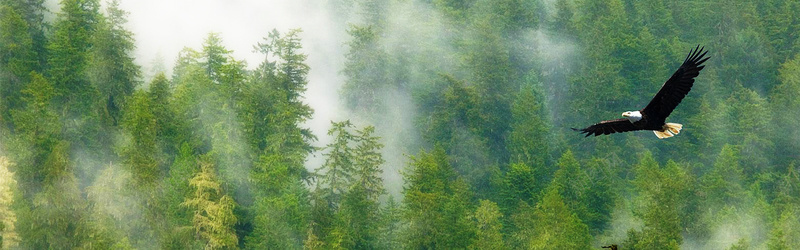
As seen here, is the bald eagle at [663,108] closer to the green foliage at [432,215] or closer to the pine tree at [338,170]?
the green foliage at [432,215]

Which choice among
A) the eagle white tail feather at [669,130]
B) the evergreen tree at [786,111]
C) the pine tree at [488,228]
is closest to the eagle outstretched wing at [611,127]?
the eagle white tail feather at [669,130]

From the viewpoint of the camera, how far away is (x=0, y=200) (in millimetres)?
83000

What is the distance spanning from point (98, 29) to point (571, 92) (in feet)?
117

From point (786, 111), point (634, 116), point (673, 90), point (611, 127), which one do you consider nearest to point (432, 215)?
point (786, 111)

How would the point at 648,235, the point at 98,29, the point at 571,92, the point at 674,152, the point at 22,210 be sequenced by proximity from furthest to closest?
1. the point at 571,92
2. the point at 674,152
3. the point at 98,29
4. the point at 22,210
5. the point at 648,235

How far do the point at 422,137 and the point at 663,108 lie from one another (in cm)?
6988

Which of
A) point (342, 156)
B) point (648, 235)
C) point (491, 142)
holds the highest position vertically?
point (491, 142)

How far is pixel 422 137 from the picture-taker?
356ft

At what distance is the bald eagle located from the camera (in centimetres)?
3803

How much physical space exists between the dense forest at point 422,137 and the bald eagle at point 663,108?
127ft

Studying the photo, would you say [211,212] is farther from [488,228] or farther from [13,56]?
[13,56]

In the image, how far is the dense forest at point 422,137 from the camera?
280 ft

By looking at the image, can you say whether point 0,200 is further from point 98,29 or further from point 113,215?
point 98,29

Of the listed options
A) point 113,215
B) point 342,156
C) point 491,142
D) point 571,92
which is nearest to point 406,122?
point 491,142
